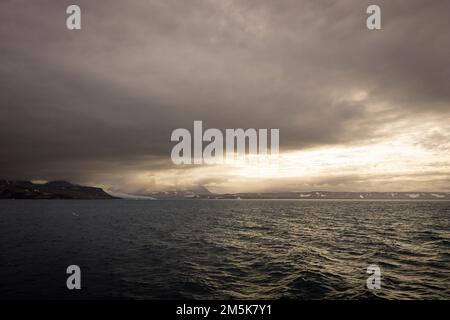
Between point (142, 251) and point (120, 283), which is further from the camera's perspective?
point (142, 251)

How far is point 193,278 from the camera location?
83.0ft
